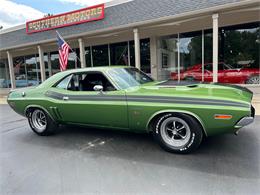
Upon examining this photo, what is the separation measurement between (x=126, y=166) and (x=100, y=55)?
42.7ft

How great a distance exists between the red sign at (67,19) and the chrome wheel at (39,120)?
823 centimetres

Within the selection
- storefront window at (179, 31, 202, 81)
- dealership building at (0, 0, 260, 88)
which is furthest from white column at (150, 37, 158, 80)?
storefront window at (179, 31, 202, 81)

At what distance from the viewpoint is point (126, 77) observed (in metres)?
4.23

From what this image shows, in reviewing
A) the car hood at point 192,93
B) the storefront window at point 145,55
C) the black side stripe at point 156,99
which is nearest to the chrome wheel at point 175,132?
the black side stripe at point 156,99

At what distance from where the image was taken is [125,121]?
12.1 ft

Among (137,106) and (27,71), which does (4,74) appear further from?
(137,106)

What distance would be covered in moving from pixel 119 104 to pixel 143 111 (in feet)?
1.60

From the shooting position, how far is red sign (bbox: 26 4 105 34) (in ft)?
38.4

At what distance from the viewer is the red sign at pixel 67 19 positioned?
1171 cm

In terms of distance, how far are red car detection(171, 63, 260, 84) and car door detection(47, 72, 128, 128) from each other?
27.3 ft

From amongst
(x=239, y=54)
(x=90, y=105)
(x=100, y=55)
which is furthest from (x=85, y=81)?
(x=100, y=55)

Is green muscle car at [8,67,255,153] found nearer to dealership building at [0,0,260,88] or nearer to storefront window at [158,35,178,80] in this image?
dealership building at [0,0,260,88]

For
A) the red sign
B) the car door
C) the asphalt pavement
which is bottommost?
the asphalt pavement

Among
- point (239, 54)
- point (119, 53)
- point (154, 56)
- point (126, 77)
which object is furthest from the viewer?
point (119, 53)
